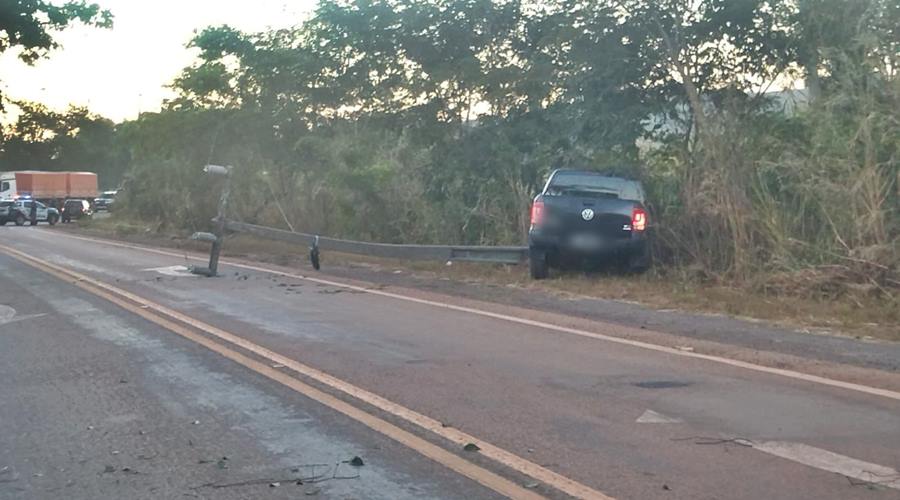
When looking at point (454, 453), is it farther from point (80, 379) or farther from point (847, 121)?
point (847, 121)

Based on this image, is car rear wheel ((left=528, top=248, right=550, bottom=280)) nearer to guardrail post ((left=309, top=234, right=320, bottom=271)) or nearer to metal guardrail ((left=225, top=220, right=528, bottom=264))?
metal guardrail ((left=225, top=220, right=528, bottom=264))

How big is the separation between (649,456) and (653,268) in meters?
9.81

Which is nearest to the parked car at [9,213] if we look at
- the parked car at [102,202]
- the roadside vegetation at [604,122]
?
the parked car at [102,202]

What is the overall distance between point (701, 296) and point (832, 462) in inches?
310

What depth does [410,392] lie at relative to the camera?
824 centimetres

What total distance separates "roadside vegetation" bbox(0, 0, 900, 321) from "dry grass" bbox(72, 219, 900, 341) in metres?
0.14

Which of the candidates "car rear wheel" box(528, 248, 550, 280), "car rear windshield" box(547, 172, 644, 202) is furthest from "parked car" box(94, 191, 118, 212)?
"car rear windshield" box(547, 172, 644, 202)

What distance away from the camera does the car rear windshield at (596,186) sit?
619 inches

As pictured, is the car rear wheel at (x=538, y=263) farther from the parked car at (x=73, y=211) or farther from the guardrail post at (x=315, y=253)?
the parked car at (x=73, y=211)

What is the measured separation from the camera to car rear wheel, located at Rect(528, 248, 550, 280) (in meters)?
16.1

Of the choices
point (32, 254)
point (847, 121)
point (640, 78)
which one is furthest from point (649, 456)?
point (32, 254)

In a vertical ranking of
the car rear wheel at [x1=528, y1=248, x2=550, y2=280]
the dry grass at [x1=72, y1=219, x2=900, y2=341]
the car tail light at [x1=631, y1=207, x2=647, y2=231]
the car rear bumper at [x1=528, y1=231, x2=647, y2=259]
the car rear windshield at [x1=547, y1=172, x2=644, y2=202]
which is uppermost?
the car rear windshield at [x1=547, y1=172, x2=644, y2=202]

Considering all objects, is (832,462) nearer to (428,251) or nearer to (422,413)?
(422,413)

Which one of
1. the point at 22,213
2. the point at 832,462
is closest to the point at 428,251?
the point at 832,462
